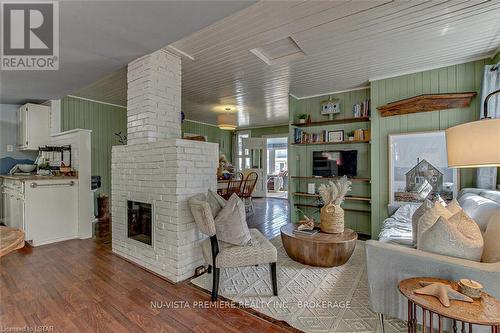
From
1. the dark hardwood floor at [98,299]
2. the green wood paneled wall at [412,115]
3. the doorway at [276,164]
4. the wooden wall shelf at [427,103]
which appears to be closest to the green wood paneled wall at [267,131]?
the doorway at [276,164]

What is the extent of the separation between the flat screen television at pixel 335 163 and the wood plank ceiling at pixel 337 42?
1211 mm

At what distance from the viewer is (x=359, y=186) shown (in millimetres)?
4156

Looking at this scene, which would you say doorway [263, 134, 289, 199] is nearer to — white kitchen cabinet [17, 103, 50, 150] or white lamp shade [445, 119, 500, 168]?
white kitchen cabinet [17, 103, 50, 150]

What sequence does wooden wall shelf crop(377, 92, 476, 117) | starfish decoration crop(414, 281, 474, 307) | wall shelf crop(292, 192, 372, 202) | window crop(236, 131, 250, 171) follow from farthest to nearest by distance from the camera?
window crop(236, 131, 250, 171) < wall shelf crop(292, 192, 372, 202) < wooden wall shelf crop(377, 92, 476, 117) < starfish decoration crop(414, 281, 474, 307)

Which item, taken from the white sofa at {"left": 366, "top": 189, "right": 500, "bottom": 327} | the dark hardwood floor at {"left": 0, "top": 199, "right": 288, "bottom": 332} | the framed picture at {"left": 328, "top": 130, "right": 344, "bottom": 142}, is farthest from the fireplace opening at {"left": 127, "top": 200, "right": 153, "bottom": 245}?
the framed picture at {"left": 328, "top": 130, "right": 344, "bottom": 142}

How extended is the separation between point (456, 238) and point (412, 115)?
8.92 feet

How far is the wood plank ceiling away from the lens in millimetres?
2021

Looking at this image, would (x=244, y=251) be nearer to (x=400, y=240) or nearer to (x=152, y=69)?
(x=400, y=240)

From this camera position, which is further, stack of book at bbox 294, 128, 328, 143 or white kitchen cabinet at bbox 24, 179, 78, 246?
stack of book at bbox 294, 128, 328, 143

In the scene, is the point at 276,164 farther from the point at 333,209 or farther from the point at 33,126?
the point at 33,126

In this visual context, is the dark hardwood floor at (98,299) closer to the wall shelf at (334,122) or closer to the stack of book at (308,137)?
the stack of book at (308,137)

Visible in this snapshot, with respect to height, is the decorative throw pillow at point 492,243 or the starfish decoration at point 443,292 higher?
the decorative throw pillow at point 492,243

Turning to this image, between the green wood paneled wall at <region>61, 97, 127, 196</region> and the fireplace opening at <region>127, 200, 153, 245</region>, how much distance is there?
281 centimetres

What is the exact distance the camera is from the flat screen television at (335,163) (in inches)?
163
